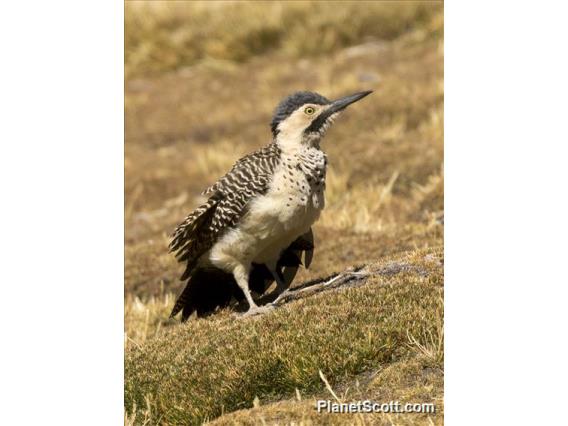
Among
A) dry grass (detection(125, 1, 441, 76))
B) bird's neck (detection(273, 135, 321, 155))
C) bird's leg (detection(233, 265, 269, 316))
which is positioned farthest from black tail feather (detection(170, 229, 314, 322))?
dry grass (detection(125, 1, 441, 76))

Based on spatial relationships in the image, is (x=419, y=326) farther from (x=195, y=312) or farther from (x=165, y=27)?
(x=165, y=27)

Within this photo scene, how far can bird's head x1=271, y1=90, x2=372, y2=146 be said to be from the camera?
843 centimetres

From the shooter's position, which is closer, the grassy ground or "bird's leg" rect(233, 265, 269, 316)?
the grassy ground

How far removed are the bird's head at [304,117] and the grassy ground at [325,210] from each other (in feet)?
4.16

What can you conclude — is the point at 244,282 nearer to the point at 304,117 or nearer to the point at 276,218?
the point at 276,218

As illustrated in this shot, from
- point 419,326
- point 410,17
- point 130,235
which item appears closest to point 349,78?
point 410,17

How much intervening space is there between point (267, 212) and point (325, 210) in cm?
516

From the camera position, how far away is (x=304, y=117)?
8477 mm

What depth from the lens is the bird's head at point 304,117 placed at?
843 cm

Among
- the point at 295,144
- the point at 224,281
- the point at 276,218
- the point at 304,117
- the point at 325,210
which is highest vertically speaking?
the point at 304,117

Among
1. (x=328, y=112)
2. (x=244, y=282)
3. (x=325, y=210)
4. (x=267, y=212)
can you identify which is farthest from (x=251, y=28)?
(x=267, y=212)

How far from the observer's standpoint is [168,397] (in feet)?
26.3

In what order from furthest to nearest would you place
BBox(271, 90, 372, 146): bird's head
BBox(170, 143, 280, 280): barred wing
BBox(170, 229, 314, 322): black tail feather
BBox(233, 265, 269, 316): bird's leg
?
BBox(170, 229, 314, 322): black tail feather < BBox(233, 265, 269, 316): bird's leg < BBox(271, 90, 372, 146): bird's head < BBox(170, 143, 280, 280): barred wing

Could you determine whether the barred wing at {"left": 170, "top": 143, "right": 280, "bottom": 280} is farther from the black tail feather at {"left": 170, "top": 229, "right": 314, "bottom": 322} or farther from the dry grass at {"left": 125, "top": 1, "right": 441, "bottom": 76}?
the dry grass at {"left": 125, "top": 1, "right": 441, "bottom": 76}
